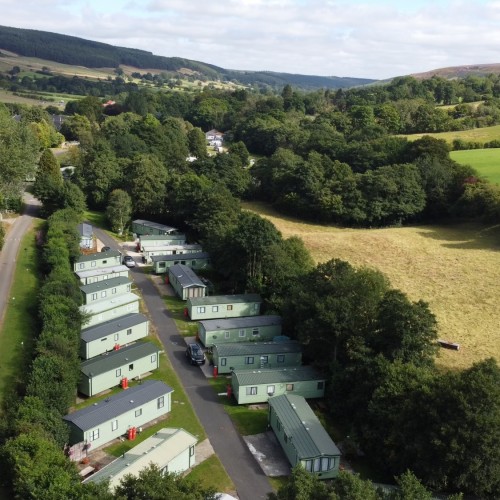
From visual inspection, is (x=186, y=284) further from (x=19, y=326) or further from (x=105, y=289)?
(x=19, y=326)

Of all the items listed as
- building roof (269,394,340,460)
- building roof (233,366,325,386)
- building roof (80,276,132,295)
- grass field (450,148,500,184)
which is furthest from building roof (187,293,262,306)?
grass field (450,148,500,184)

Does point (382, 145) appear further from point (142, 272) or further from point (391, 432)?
point (391, 432)

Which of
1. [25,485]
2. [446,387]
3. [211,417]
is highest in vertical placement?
[446,387]

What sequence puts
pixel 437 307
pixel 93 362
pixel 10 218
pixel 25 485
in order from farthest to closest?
pixel 10 218 < pixel 437 307 < pixel 93 362 < pixel 25 485

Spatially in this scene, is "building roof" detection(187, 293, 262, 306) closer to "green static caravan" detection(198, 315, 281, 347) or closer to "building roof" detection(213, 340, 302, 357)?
"green static caravan" detection(198, 315, 281, 347)

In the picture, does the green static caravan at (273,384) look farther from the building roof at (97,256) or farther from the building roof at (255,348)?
the building roof at (97,256)

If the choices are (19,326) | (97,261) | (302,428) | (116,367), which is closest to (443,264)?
(302,428)

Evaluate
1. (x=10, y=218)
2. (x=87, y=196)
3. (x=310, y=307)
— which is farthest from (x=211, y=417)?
(x=87, y=196)
